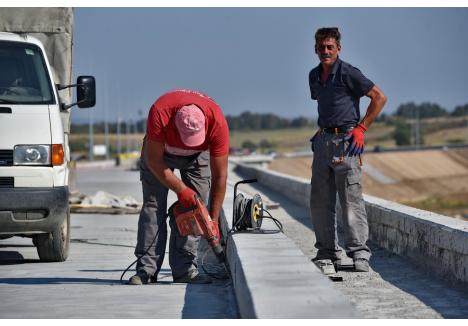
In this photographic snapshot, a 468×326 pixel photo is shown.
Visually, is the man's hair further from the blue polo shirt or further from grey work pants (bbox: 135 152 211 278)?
grey work pants (bbox: 135 152 211 278)

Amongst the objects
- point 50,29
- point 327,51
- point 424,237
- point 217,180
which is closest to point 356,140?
point 327,51

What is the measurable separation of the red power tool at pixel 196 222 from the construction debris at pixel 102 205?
1308cm

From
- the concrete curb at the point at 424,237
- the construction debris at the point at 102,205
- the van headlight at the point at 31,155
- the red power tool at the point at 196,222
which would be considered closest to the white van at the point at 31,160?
the van headlight at the point at 31,155

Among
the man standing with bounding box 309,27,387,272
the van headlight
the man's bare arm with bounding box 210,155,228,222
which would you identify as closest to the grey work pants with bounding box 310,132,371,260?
the man standing with bounding box 309,27,387,272

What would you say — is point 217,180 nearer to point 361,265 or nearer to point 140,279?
point 140,279

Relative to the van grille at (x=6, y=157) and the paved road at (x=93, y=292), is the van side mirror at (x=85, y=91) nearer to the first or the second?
the van grille at (x=6, y=157)

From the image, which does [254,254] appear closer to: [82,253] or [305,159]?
[82,253]

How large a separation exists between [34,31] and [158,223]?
227 inches

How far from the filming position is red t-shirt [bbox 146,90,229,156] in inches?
414

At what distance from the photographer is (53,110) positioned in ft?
41.8

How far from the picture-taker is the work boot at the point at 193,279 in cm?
1130

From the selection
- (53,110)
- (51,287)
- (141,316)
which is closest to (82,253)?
(53,110)

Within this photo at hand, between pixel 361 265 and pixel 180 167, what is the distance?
6.54 feet

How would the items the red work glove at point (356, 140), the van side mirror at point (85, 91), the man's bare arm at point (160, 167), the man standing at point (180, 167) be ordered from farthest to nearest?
the van side mirror at point (85, 91), the red work glove at point (356, 140), the man's bare arm at point (160, 167), the man standing at point (180, 167)
